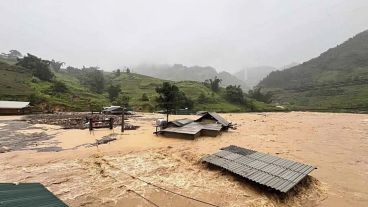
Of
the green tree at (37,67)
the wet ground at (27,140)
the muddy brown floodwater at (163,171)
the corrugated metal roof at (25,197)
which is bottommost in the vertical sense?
the muddy brown floodwater at (163,171)

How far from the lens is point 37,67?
90.8 meters

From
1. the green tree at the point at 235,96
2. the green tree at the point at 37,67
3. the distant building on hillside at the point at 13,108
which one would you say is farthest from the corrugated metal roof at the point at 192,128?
the green tree at the point at 37,67

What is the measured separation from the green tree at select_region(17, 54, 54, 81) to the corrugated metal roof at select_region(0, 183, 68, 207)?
92.0m

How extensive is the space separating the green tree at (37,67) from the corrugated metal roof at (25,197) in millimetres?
91972

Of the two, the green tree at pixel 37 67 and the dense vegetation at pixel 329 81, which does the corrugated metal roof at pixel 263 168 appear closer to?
the dense vegetation at pixel 329 81

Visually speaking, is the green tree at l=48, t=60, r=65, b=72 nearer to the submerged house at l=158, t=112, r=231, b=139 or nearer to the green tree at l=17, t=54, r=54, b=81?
the green tree at l=17, t=54, r=54, b=81

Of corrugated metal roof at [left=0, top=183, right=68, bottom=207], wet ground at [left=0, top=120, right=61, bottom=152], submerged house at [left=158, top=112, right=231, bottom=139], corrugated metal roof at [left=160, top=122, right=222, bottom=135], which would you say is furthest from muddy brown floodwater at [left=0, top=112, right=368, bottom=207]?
corrugated metal roof at [left=0, top=183, right=68, bottom=207]

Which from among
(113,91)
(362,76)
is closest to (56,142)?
(113,91)

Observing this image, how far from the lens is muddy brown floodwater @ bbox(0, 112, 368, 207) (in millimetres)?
13008

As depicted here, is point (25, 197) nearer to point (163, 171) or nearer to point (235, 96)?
point (163, 171)

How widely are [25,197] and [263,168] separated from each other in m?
11.7

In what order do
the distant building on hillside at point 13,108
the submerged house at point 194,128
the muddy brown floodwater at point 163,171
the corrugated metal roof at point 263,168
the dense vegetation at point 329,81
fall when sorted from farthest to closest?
1. the dense vegetation at point 329,81
2. the distant building on hillside at point 13,108
3. the submerged house at point 194,128
4. the corrugated metal roof at point 263,168
5. the muddy brown floodwater at point 163,171

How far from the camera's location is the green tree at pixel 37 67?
9028cm

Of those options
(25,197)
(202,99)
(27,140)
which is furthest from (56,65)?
(25,197)
